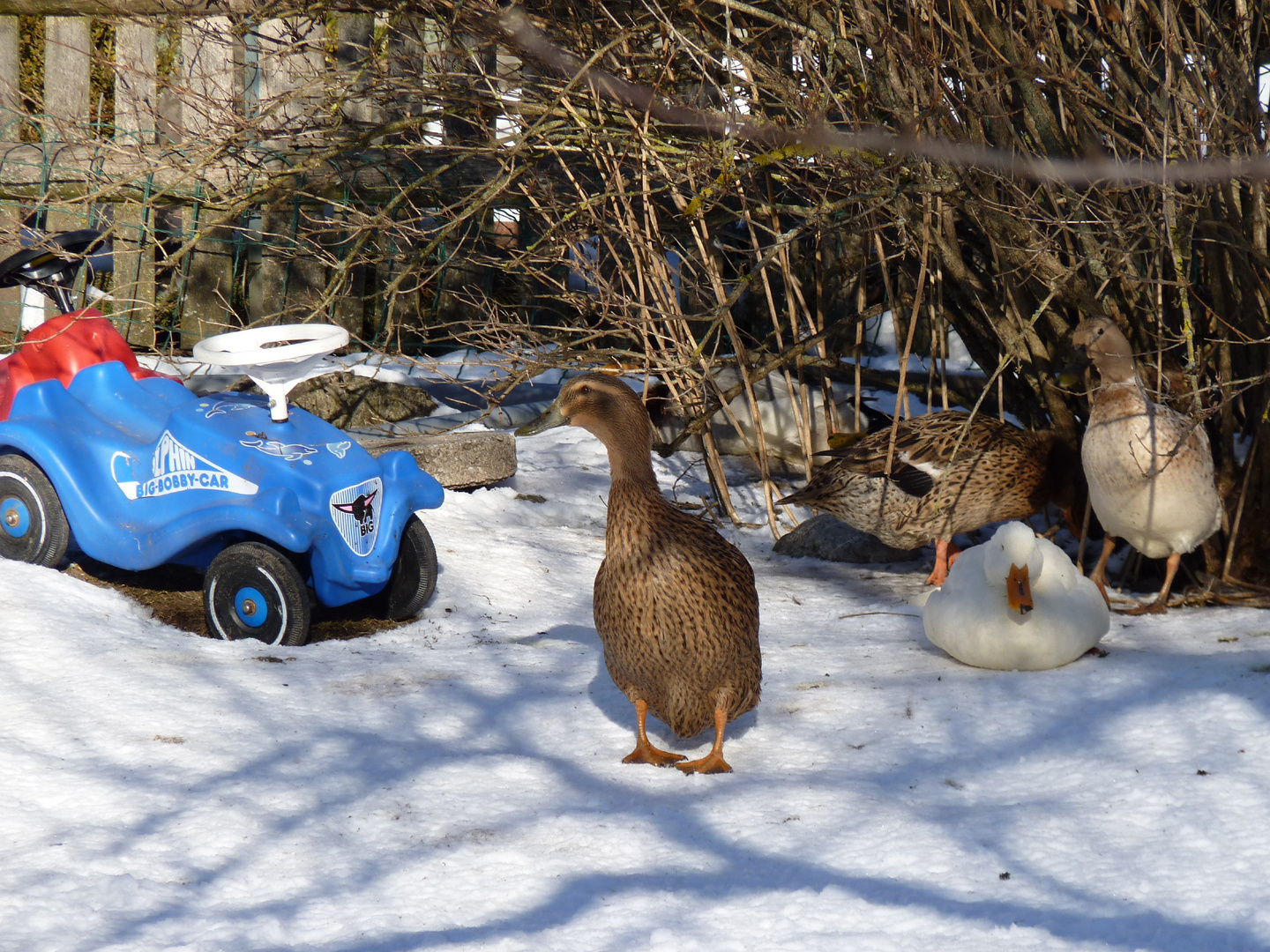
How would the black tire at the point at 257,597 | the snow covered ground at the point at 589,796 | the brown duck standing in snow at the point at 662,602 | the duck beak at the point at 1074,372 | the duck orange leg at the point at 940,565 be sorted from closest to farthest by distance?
the snow covered ground at the point at 589,796 < the brown duck standing in snow at the point at 662,602 < the black tire at the point at 257,597 < the duck beak at the point at 1074,372 < the duck orange leg at the point at 940,565

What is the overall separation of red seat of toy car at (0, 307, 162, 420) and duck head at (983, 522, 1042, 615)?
2936mm

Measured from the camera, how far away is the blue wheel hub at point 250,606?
354cm

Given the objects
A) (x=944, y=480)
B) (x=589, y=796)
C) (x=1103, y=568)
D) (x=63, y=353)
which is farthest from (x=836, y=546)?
(x=63, y=353)

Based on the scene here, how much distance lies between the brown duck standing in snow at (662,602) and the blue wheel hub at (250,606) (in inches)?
51.1

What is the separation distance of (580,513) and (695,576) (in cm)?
285

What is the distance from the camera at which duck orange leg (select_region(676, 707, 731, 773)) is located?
2.78 metres

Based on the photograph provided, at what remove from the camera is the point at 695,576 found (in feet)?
8.79

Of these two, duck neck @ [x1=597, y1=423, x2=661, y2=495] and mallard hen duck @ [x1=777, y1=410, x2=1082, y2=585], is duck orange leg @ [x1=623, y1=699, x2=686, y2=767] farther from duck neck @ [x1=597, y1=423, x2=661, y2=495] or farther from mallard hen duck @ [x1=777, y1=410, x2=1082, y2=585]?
mallard hen duck @ [x1=777, y1=410, x2=1082, y2=585]

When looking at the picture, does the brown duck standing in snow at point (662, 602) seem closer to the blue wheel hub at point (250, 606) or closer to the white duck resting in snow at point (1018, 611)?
the white duck resting in snow at point (1018, 611)

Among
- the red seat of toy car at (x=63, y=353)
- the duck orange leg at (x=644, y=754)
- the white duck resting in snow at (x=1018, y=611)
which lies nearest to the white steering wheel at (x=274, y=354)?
the red seat of toy car at (x=63, y=353)

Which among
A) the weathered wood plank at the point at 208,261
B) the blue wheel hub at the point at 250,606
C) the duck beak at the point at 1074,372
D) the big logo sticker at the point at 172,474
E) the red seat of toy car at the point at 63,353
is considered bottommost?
the blue wheel hub at the point at 250,606


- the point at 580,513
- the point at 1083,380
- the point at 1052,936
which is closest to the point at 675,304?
the point at 580,513

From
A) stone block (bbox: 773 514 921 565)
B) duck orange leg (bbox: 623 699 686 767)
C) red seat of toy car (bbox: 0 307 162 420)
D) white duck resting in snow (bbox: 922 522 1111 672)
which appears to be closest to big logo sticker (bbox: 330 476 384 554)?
red seat of toy car (bbox: 0 307 162 420)

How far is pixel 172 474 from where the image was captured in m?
3.61
